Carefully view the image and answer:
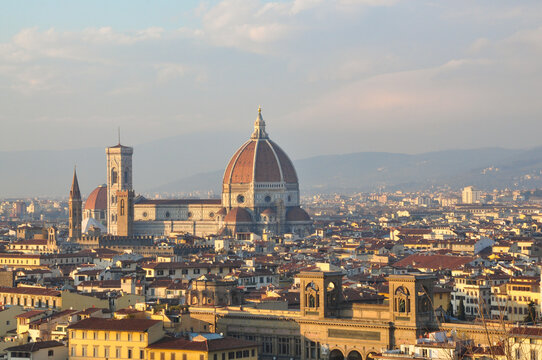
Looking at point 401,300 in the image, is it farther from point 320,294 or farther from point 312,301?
point 312,301

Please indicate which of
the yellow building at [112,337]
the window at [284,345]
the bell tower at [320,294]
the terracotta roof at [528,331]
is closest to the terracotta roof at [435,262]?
the bell tower at [320,294]

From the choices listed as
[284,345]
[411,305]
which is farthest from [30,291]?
[411,305]

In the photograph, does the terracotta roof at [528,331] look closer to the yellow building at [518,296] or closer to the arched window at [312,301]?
the arched window at [312,301]

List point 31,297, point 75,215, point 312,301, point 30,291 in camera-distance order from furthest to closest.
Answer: point 75,215
point 30,291
point 31,297
point 312,301

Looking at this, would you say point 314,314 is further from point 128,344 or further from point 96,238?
point 96,238

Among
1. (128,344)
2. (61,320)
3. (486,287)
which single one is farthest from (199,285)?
(486,287)
